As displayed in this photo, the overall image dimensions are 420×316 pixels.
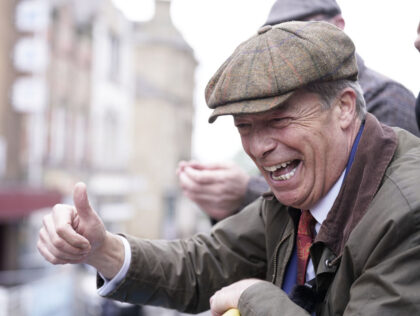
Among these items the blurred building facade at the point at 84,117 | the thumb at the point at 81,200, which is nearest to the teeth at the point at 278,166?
the thumb at the point at 81,200

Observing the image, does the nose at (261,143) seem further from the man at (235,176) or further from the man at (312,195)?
the man at (235,176)

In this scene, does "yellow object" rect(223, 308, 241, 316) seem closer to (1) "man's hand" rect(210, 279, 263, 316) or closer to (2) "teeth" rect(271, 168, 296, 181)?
(1) "man's hand" rect(210, 279, 263, 316)

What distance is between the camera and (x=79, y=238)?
172 centimetres

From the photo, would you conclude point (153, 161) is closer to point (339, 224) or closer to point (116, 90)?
point (116, 90)

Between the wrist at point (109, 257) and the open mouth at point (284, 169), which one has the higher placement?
the open mouth at point (284, 169)

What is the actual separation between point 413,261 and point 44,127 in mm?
15076

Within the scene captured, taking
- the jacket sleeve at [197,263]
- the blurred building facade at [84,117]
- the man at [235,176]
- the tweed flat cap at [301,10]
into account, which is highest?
the tweed flat cap at [301,10]

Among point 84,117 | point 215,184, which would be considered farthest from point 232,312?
point 84,117

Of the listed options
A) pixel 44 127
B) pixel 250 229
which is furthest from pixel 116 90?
pixel 250 229

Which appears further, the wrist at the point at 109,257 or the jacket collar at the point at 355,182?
the wrist at the point at 109,257

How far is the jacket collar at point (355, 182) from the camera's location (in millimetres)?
1552

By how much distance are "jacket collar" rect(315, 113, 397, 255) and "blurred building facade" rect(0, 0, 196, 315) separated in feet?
19.8

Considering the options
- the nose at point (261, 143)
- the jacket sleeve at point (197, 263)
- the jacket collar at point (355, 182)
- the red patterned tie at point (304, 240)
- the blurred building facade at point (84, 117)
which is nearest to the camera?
the jacket collar at point (355, 182)

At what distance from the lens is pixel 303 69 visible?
1.59 m
